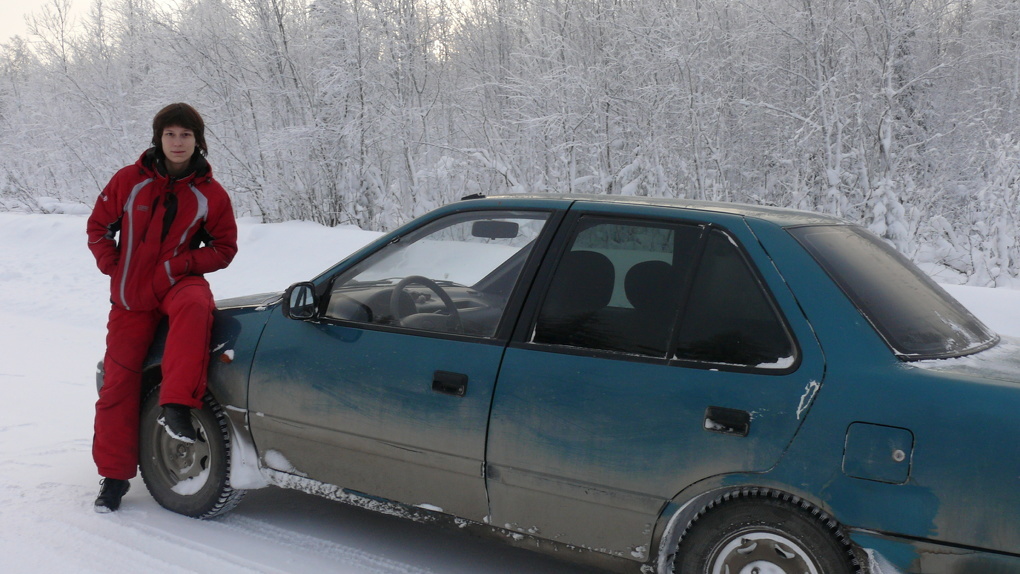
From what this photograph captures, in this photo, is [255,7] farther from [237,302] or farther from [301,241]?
[237,302]

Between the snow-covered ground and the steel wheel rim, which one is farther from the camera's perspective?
the steel wheel rim

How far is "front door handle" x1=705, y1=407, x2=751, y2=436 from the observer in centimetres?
252

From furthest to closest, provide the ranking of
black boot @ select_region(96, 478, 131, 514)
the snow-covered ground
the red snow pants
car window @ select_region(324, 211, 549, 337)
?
black boot @ select_region(96, 478, 131, 514) < the red snow pants < the snow-covered ground < car window @ select_region(324, 211, 549, 337)

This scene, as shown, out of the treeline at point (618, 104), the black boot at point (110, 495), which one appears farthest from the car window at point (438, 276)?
the treeline at point (618, 104)

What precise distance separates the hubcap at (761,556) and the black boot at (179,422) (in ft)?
7.60

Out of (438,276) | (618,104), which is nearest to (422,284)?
(438,276)

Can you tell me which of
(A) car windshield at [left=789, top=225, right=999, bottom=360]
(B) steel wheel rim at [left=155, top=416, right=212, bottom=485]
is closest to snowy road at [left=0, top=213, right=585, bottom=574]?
(B) steel wheel rim at [left=155, top=416, right=212, bottom=485]

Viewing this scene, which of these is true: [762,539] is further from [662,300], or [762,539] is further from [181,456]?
[181,456]

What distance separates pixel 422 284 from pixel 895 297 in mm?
1816

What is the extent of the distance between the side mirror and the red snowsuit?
457 millimetres

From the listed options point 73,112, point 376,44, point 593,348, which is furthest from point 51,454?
point 73,112

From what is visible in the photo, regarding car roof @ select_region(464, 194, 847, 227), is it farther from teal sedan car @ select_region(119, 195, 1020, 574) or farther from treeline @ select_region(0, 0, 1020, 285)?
treeline @ select_region(0, 0, 1020, 285)

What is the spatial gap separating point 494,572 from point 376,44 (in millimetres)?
13002

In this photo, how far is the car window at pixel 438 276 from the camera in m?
3.27
